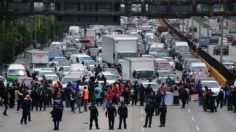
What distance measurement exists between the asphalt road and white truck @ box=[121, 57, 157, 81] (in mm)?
11558

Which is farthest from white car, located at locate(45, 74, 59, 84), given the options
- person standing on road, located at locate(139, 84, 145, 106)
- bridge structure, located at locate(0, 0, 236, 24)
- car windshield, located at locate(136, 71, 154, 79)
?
person standing on road, located at locate(139, 84, 145, 106)

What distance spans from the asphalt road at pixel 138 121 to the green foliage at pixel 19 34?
855 inches

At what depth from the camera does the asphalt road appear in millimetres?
40594

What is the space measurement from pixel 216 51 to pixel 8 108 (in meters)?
59.5

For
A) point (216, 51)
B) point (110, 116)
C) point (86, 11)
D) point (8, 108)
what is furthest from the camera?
point (216, 51)

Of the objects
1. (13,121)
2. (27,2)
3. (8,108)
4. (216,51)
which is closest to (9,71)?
(27,2)

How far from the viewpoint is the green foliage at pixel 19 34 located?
8288 centimetres

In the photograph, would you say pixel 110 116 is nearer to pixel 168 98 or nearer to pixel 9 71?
pixel 168 98

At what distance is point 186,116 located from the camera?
46.0m

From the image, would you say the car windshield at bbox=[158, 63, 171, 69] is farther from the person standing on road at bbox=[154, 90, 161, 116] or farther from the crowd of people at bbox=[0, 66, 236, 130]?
the person standing on road at bbox=[154, 90, 161, 116]

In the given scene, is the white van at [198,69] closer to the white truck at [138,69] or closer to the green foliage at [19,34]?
the white truck at [138,69]

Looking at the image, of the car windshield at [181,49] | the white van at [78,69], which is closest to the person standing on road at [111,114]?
the white van at [78,69]

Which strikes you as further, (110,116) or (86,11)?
(86,11)

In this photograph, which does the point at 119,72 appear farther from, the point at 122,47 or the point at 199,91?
the point at 199,91
